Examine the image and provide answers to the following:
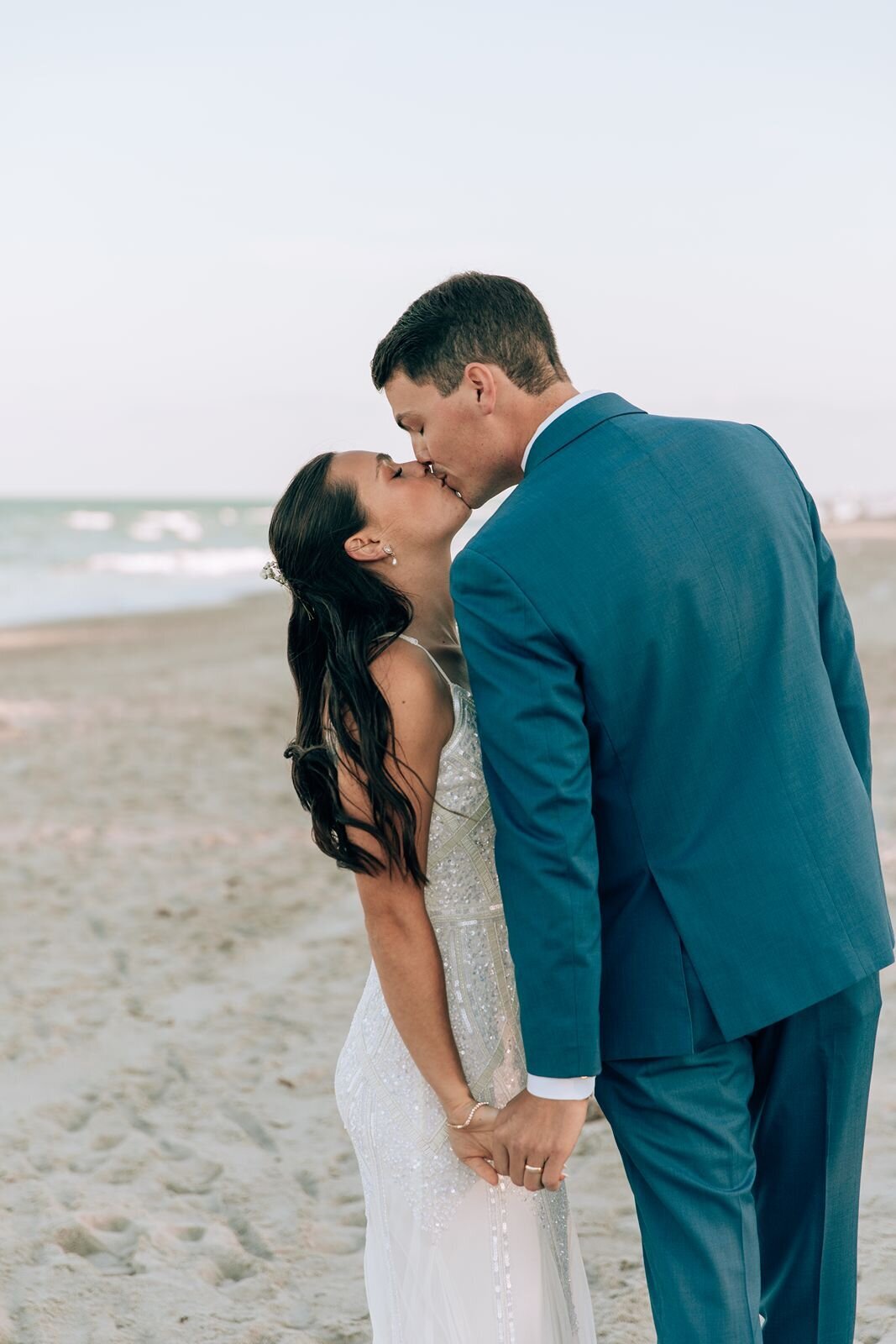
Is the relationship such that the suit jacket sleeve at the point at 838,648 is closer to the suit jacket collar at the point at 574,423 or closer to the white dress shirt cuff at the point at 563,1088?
the suit jacket collar at the point at 574,423

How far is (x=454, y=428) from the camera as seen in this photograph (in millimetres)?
2299

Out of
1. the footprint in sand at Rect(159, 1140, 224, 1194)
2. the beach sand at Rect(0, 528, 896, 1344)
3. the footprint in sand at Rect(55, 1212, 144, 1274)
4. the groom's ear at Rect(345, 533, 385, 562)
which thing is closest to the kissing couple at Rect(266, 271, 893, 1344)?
the groom's ear at Rect(345, 533, 385, 562)

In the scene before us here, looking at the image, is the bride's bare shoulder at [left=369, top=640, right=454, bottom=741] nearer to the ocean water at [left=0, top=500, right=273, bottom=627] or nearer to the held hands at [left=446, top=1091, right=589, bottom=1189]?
the held hands at [left=446, top=1091, right=589, bottom=1189]

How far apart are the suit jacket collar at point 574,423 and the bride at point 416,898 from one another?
0.32 m

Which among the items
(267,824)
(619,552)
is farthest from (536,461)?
(267,824)

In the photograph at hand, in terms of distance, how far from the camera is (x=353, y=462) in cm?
246

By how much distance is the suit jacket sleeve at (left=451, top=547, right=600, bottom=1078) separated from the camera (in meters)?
1.96

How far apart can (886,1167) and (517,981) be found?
2130mm

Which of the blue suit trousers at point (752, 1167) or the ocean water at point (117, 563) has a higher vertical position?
the blue suit trousers at point (752, 1167)

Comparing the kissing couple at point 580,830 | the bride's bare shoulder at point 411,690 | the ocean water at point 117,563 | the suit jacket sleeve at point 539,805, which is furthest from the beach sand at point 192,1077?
the ocean water at point 117,563

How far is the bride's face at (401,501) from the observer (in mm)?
2434

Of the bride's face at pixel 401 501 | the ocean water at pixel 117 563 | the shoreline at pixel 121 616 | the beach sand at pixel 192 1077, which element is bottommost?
the ocean water at pixel 117 563

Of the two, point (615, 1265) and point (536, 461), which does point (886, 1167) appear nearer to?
point (615, 1265)

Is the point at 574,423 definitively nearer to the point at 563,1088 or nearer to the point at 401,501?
the point at 401,501
